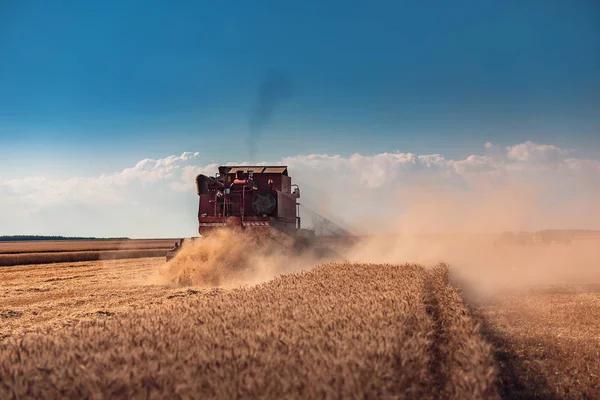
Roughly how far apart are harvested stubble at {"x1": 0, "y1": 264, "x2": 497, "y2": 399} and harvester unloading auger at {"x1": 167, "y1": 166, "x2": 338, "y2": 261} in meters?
12.8

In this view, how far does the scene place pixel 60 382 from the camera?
4.23 m

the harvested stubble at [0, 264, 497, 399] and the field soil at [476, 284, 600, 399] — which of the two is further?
the field soil at [476, 284, 600, 399]

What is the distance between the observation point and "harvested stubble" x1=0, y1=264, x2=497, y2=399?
4.11 m

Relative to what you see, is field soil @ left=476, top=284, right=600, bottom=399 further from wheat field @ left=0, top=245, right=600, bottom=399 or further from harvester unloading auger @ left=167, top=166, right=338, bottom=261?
harvester unloading auger @ left=167, top=166, right=338, bottom=261

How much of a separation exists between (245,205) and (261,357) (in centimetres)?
1643

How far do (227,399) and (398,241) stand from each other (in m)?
29.5

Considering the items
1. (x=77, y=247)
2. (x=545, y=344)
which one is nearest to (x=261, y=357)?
(x=545, y=344)

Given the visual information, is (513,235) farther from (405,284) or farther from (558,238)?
(405,284)

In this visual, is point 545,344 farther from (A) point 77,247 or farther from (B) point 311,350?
(A) point 77,247

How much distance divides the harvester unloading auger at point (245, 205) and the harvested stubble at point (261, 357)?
12.8 m

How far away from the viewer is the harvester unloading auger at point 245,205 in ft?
65.8

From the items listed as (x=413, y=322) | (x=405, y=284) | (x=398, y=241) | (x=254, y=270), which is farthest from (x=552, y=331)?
(x=398, y=241)

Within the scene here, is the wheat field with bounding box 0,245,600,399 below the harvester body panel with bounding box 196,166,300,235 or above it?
below

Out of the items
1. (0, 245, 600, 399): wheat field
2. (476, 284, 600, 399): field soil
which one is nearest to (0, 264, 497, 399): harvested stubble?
(0, 245, 600, 399): wheat field
